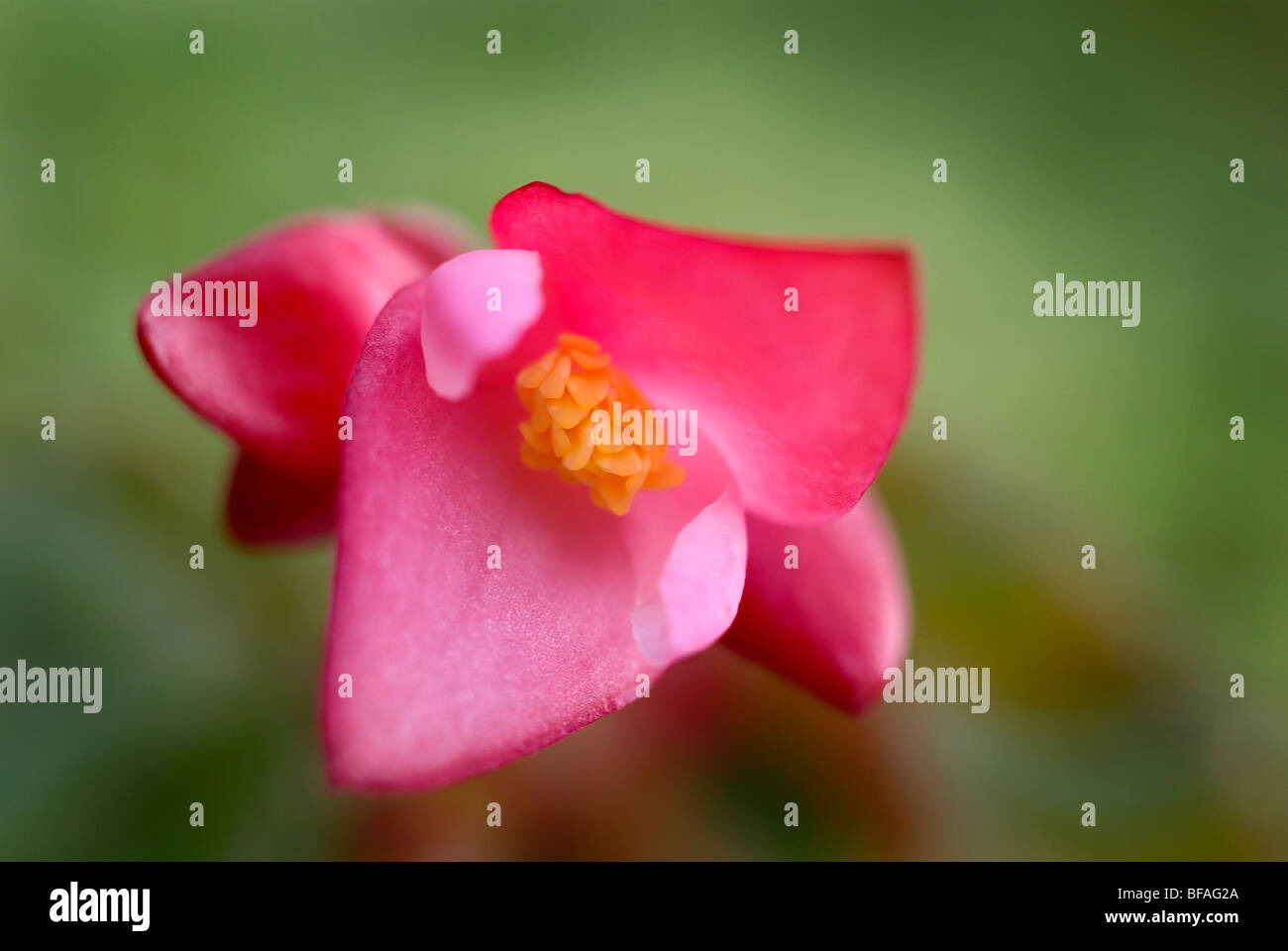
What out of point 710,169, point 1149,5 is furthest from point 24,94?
point 1149,5

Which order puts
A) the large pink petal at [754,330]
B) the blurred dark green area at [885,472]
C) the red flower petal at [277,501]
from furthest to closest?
the blurred dark green area at [885,472], the red flower petal at [277,501], the large pink petal at [754,330]

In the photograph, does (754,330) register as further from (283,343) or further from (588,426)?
(283,343)

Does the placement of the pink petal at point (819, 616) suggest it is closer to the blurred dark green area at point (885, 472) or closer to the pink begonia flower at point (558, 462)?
the pink begonia flower at point (558, 462)

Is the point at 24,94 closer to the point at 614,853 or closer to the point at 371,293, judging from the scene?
the point at 371,293

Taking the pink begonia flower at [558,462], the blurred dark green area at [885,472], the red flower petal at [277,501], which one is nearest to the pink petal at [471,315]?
the pink begonia flower at [558,462]

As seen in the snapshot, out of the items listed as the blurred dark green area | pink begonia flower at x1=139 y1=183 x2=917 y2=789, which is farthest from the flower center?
the blurred dark green area

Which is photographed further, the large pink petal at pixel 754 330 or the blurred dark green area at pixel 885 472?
the blurred dark green area at pixel 885 472

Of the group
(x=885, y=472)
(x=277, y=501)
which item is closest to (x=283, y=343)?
(x=277, y=501)
